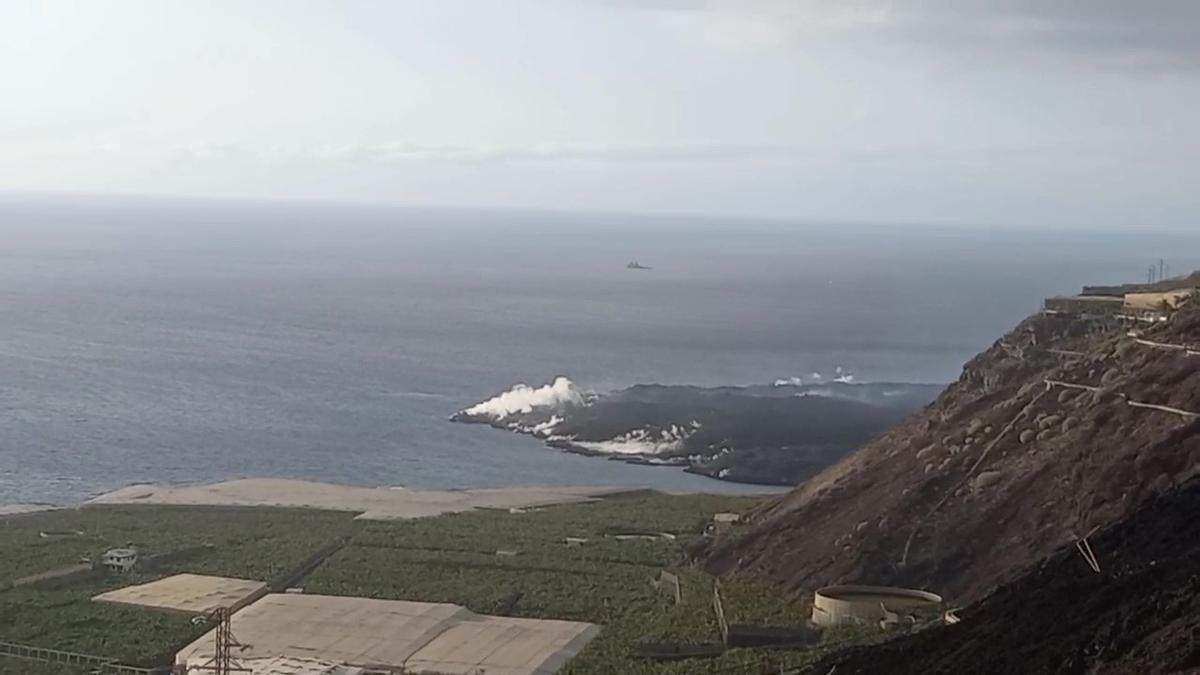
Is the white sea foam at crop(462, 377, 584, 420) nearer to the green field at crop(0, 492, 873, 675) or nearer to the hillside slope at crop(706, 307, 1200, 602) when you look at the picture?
the green field at crop(0, 492, 873, 675)

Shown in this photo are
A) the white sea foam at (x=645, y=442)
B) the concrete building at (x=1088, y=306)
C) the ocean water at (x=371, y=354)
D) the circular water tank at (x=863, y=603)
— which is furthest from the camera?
the white sea foam at (x=645, y=442)

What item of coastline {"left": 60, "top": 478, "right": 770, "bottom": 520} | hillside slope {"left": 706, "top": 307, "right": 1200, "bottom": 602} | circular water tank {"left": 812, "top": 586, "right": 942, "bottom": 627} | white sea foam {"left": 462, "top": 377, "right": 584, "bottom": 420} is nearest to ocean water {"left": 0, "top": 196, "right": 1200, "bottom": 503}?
white sea foam {"left": 462, "top": 377, "right": 584, "bottom": 420}

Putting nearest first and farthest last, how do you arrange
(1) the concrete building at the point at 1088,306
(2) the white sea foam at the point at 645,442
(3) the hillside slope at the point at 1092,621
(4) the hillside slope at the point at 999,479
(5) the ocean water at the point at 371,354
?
(3) the hillside slope at the point at 1092,621
(4) the hillside slope at the point at 999,479
(1) the concrete building at the point at 1088,306
(5) the ocean water at the point at 371,354
(2) the white sea foam at the point at 645,442

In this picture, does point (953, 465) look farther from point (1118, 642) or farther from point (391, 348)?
point (391, 348)

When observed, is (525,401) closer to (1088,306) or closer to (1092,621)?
(1088,306)

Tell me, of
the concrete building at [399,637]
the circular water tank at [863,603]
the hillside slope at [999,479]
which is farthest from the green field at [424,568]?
the hillside slope at [999,479]

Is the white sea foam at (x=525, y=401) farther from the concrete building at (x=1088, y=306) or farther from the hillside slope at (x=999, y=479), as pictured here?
the hillside slope at (x=999, y=479)

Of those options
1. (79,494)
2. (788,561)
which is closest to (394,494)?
(79,494)
